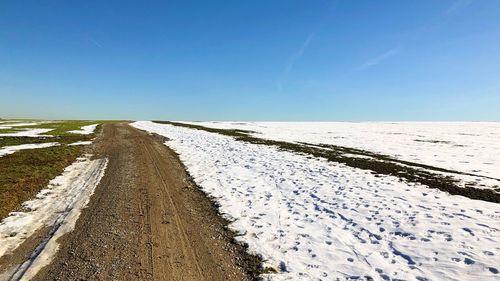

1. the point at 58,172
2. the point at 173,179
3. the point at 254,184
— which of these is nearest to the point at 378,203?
the point at 254,184

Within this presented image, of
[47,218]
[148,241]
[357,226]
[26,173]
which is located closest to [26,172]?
[26,173]

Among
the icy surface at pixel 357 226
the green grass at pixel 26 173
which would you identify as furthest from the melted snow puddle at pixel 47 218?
the icy surface at pixel 357 226

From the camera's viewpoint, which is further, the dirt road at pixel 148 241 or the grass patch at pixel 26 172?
the grass patch at pixel 26 172

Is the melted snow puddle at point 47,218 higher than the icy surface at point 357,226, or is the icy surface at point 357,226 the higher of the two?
the icy surface at point 357,226

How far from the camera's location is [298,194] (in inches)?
537

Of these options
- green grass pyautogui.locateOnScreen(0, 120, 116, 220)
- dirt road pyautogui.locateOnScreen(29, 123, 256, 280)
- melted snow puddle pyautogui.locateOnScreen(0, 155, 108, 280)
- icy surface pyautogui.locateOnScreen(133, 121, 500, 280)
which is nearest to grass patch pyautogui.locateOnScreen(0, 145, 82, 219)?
green grass pyautogui.locateOnScreen(0, 120, 116, 220)

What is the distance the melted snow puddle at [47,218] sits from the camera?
6940 mm

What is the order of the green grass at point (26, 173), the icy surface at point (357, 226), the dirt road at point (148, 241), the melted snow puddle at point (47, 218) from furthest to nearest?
the green grass at point (26, 173), the icy surface at point (357, 226), the melted snow puddle at point (47, 218), the dirt road at point (148, 241)

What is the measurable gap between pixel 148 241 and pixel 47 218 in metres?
3.85

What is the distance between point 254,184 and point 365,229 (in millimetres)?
6629

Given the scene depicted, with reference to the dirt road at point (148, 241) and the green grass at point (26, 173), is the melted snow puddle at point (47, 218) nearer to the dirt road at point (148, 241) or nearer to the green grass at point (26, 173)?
the dirt road at point (148, 241)

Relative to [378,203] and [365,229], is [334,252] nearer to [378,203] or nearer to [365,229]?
[365,229]

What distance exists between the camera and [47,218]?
974 cm

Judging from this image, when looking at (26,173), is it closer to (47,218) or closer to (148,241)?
(47,218)
